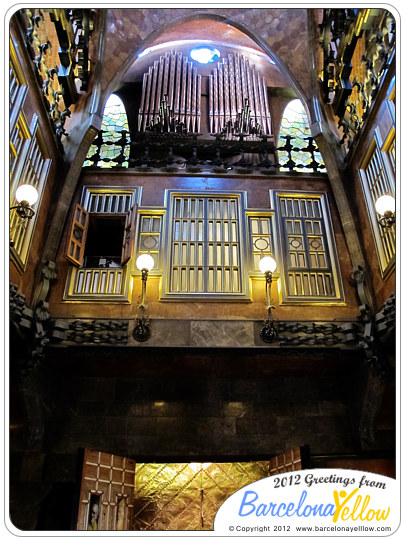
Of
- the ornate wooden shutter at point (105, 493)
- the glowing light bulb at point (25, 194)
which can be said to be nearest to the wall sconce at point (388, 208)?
the glowing light bulb at point (25, 194)

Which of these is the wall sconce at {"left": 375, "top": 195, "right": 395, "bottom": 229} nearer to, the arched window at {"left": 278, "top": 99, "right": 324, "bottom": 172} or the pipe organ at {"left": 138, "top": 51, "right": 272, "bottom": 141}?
the arched window at {"left": 278, "top": 99, "right": 324, "bottom": 172}

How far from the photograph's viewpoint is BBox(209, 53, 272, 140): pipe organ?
1212 cm

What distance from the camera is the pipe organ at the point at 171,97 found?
1199cm

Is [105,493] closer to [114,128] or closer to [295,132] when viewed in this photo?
[114,128]

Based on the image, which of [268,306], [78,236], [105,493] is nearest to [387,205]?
[268,306]

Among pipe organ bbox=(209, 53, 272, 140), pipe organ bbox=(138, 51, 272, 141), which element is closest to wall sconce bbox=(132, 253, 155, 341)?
pipe organ bbox=(138, 51, 272, 141)

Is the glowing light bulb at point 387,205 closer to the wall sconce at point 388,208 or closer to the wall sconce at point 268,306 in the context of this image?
the wall sconce at point 388,208

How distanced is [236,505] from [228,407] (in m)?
3.96

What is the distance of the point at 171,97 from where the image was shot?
42.4 feet

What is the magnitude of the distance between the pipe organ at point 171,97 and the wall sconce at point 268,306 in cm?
564

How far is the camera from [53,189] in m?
8.74

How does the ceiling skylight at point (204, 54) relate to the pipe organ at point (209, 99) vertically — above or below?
above

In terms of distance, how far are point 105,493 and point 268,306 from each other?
12.0 ft
